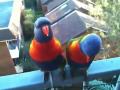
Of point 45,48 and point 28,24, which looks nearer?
point 45,48

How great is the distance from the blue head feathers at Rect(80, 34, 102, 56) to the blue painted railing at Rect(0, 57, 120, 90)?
0.05 m

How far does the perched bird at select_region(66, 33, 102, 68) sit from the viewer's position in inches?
→ 21.5

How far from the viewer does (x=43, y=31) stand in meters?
0.59

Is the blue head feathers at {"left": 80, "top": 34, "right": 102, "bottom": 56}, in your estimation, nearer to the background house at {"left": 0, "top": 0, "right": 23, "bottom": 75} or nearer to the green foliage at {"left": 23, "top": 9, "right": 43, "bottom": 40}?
the background house at {"left": 0, "top": 0, "right": 23, "bottom": 75}

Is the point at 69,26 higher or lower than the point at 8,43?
higher

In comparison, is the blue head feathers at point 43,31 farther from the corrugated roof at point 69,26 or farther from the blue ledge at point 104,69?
the corrugated roof at point 69,26

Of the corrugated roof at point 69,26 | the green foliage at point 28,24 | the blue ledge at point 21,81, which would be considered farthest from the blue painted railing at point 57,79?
the green foliage at point 28,24

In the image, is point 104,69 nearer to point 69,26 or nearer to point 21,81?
point 21,81

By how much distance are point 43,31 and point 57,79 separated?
9 cm

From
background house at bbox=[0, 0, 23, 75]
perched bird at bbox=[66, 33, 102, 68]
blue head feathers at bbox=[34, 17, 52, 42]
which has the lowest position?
background house at bbox=[0, 0, 23, 75]

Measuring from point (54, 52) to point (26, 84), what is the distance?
0.08 meters

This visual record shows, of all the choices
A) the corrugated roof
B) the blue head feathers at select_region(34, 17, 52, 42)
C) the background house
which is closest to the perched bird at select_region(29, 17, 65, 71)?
the blue head feathers at select_region(34, 17, 52, 42)

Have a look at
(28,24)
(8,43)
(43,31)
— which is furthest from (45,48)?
(28,24)

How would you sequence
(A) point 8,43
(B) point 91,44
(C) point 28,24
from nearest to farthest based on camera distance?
1. (B) point 91,44
2. (A) point 8,43
3. (C) point 28,24
